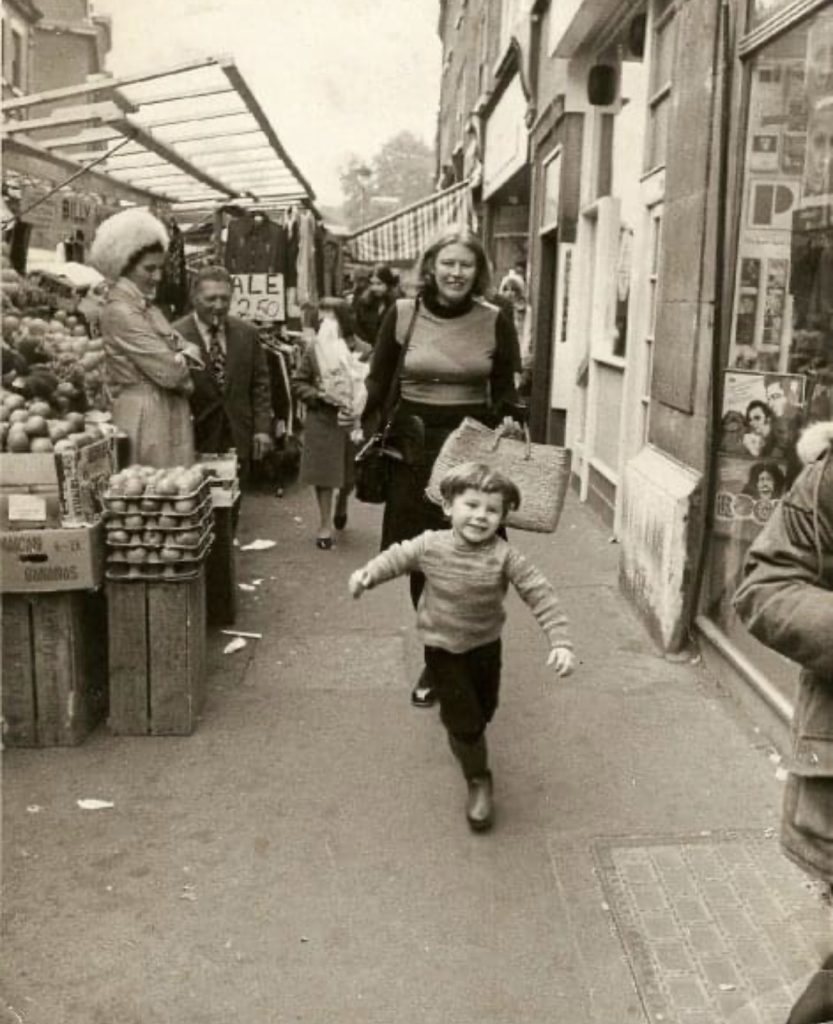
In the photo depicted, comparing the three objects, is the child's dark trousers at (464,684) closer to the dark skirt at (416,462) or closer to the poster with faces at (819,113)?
the dark skirt at (416,462)

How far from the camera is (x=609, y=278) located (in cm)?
963

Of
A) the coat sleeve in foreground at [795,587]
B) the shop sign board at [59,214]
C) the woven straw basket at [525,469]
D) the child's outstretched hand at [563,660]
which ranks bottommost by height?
the child's outstretched hand at [563,660]

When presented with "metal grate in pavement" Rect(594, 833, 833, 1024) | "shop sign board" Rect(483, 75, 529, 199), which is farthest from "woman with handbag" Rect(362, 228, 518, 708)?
"shop sign board" Rect(483, 75, 529, 199)

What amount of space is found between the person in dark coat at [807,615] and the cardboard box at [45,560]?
308 centimetres

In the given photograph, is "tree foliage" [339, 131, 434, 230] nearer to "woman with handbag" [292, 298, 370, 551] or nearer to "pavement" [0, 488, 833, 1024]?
"woman with handbag" [292, 298, 370, 551]

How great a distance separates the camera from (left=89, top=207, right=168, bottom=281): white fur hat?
18.3ft

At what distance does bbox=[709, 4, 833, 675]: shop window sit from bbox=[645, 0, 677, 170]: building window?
208 centimetres

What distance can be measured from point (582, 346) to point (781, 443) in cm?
589

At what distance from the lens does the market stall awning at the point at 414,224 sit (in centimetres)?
2056

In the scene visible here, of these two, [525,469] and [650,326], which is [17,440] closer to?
[525,469]

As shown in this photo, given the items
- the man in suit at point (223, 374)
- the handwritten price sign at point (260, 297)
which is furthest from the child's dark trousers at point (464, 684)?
the handwritten price sign at point (260, 297)

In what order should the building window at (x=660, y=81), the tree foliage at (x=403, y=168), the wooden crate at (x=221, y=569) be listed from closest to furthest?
the wooden crate at (x=221, y=569) < the building window at (x=660, y=81) < the tree foliage at (x=403, y=168)

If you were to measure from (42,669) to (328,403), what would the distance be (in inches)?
171

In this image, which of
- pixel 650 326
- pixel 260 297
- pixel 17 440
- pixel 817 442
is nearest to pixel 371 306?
pixel 260 297
